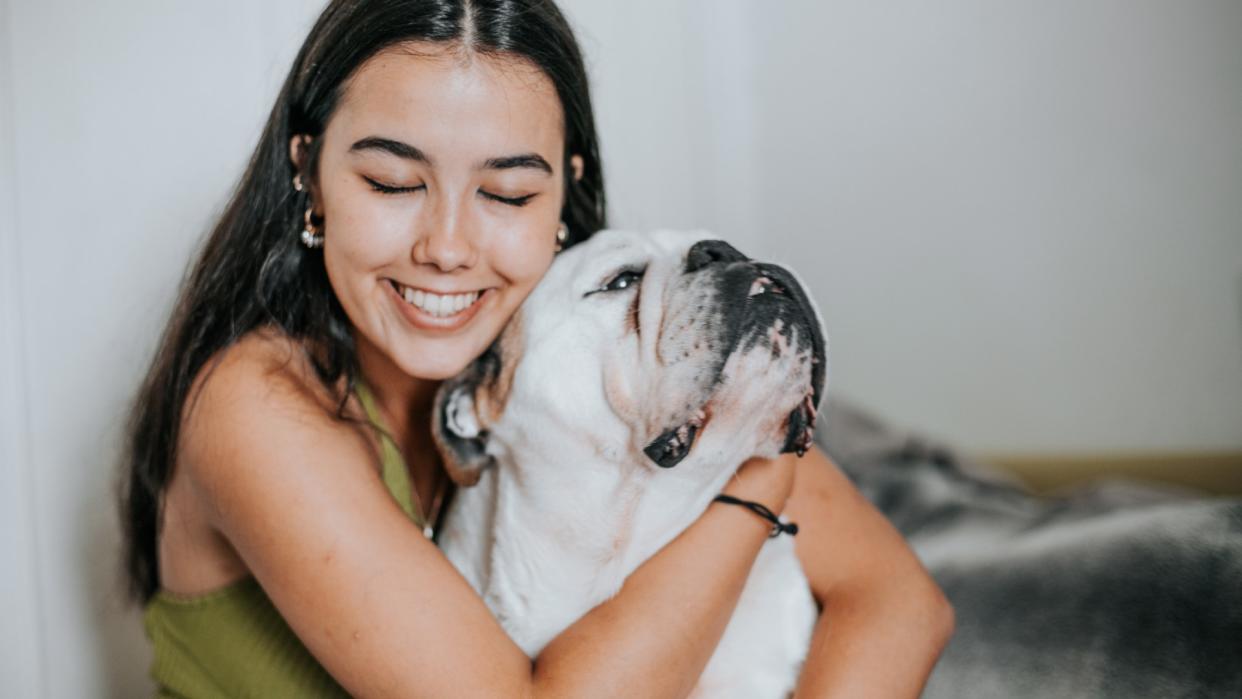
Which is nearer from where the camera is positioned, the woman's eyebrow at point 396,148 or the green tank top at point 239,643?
the woman's eyebrow at point 396,148

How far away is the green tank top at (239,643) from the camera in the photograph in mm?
1619

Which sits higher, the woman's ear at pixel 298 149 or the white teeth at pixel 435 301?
the woman's ear at pixel 298 149

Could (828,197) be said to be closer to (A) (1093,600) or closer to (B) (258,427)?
(A) (1093,600)

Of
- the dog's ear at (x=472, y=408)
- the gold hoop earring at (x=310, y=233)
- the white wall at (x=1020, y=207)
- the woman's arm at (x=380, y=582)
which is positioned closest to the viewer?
the woman's arm at (x=380, y=582)

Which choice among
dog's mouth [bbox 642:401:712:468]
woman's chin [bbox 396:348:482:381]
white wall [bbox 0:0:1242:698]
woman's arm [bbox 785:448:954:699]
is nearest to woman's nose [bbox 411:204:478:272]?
woman's chin [bbox 396:348:482:381]

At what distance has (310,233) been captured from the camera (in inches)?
66.2

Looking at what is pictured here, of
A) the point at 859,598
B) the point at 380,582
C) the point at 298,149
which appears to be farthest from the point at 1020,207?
the point at 380,582

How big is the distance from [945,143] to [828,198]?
1.61 feet

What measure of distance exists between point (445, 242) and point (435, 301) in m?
0.12

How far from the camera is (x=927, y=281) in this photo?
140 inches

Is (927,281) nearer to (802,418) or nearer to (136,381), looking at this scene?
(802,418)

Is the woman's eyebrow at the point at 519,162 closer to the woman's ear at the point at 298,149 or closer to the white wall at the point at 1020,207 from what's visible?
the woman's ear at the point at 298,149

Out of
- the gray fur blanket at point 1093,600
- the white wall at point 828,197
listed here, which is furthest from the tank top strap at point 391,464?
the gray fur blanket at point 1093,600

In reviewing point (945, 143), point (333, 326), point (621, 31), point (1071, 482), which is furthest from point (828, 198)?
point (333, 326)
